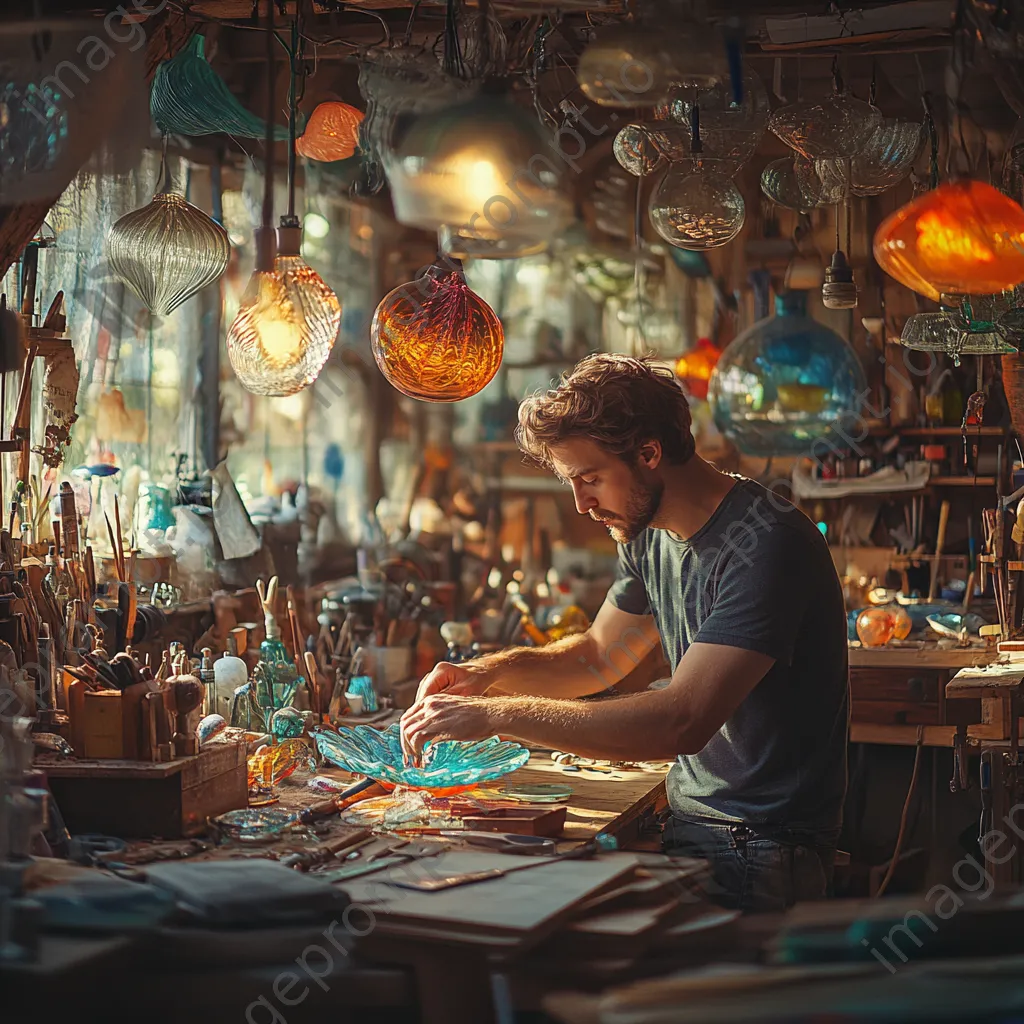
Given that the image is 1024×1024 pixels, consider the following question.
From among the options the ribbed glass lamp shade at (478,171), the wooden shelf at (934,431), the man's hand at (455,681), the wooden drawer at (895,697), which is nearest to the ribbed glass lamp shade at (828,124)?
the ribbed glass lamp shade at (478,171)

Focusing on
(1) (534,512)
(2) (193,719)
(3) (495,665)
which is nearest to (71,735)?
(2) (193,719)

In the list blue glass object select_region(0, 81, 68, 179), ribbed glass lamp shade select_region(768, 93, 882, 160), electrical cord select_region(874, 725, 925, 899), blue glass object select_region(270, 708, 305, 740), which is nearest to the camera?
blue glass object select_region(0, 81, 68, 179)

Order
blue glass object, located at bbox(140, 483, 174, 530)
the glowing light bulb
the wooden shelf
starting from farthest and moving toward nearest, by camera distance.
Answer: the glowing light bulb
the wooden shelf
blue glass object, located at bbox(140, 483, 174, 530)

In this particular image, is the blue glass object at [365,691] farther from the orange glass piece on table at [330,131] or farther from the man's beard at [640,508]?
the orange glass piece on table at [330,131]

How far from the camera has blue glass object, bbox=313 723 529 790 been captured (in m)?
2.93

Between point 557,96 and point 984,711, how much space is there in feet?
9.69

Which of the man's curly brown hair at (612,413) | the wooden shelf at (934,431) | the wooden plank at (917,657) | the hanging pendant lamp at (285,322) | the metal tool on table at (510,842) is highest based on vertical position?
the hanging pendant lamp at (285,322)

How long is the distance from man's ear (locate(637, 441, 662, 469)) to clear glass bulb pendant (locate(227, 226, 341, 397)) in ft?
2.65

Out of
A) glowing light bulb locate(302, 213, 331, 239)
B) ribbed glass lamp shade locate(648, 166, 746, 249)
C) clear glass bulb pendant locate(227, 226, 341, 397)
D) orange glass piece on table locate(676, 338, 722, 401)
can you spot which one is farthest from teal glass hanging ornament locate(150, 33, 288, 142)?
orange glass piece on table locate(676, 338, 722, 401)

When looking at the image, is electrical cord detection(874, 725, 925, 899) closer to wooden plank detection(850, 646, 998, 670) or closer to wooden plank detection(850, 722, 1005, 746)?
wooden plank detection(850, 722, 1005, 746)

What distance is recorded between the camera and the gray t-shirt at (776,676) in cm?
295

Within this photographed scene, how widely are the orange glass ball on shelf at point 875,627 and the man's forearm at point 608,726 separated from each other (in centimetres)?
285

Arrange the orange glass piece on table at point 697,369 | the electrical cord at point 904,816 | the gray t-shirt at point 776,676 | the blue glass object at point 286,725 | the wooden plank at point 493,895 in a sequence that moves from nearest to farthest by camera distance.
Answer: the wooden plank at point 493,895 → the gray t-shirt at point 776,676 → the blue glass object at point 286,725 → the electrical cord at point 904,816 → the orange glass piece on table at point 697,369

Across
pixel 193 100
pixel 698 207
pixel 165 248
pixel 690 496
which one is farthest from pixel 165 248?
pixel 690 496
